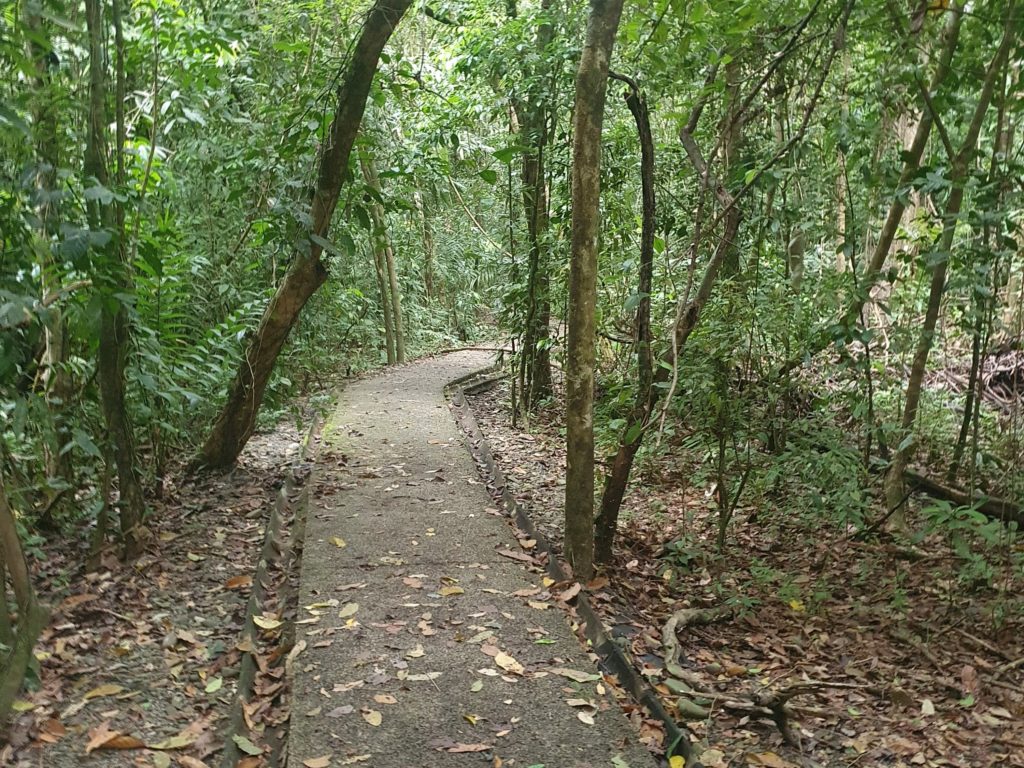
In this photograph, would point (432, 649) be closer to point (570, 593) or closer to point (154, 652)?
point (570, 593)

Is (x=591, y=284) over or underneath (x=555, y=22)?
underneath

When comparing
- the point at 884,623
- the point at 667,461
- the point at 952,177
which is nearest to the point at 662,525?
the point at 667,461

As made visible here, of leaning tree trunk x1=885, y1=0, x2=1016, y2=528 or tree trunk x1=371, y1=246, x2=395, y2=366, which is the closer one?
leaning tree trunk x1=885, y1=0, x2=1016, y2=528

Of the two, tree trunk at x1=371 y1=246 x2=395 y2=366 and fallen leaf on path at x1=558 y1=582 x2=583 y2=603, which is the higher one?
tree trunk at x1=371 y1=246 x2=395 y2=366

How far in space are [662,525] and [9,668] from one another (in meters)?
4.89

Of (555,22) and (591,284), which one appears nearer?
(591,284)

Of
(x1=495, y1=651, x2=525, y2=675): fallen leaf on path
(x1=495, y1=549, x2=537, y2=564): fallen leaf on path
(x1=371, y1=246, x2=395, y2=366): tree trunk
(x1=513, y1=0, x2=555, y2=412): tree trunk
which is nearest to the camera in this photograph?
(x1=495, y1=651, x2=525, y2=675): fallen leaf on path

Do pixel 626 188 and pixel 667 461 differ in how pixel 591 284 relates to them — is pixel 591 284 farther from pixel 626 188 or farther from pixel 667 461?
pixel 626 188

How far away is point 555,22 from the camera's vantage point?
8602mm

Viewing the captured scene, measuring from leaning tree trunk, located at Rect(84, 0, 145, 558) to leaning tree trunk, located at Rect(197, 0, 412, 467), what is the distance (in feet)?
4.99

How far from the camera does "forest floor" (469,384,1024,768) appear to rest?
3801 millimetres

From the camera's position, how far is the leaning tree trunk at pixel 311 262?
20.1 feet

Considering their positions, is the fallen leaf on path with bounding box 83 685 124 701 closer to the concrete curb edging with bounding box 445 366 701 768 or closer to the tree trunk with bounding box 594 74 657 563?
the concrete curb edging with bounding box 445 366 701 768

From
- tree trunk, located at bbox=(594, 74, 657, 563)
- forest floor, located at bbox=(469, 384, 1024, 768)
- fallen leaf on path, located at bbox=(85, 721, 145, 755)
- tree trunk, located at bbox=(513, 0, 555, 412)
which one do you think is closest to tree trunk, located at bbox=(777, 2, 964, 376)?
tree trunk, located at bbox=(594, 74, 657, 563)
